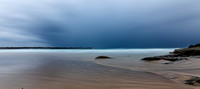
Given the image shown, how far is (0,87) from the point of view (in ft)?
13.3

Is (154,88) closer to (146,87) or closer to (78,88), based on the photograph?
(146,87)

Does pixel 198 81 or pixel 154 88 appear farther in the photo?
pixel 198 81

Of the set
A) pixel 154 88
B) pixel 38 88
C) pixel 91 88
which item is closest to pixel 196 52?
pixel 154 88

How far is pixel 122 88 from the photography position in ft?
13.4

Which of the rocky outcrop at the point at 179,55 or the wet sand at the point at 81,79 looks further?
the rocky outcrop at the point at 179,55

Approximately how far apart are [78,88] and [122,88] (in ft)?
4.76

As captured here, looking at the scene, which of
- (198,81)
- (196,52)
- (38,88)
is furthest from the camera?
(196,52)

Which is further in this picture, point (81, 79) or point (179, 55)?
point (179, 55)

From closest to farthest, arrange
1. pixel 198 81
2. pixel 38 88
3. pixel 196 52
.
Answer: pixel 38 88 < pixel 198 81 < pixel 196 52

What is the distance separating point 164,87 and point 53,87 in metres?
3.73

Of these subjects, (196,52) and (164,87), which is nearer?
(164,87)

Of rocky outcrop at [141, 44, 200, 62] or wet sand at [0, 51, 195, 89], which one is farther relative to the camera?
rocky outcrop at [141, 44, 200, 62]

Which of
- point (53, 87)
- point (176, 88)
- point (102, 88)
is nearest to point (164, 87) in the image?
point (176, 88)

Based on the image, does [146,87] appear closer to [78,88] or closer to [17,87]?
[78,88]
